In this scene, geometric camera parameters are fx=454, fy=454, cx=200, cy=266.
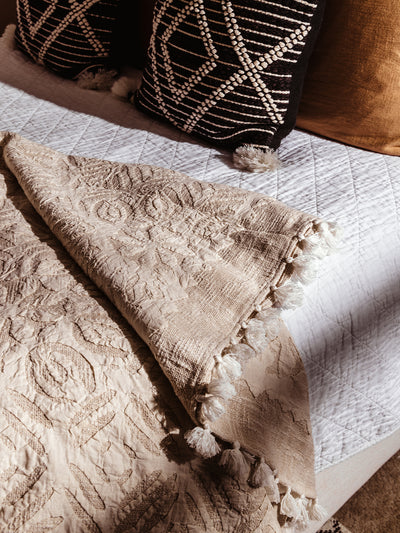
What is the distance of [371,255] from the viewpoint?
0.77 metres

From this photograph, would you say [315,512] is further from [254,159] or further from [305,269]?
[254,159]

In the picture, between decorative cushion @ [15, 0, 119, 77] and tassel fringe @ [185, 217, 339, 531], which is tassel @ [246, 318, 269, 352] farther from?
decorative cushion @ [15, 0, 119, 77]

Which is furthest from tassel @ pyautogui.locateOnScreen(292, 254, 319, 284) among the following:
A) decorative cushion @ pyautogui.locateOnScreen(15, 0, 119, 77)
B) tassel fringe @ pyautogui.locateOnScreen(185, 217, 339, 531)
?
decorative cushion @ pyautogui.locateOnScreen(15, 0, 119, 77)

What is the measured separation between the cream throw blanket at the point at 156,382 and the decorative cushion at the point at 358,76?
41 centimetres

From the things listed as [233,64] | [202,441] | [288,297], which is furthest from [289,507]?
[233,64]

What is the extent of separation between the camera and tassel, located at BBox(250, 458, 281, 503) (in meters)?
0.55

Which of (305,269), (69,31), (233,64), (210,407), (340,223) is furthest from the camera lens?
(69,31)

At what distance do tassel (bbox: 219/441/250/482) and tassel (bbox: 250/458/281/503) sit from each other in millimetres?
13

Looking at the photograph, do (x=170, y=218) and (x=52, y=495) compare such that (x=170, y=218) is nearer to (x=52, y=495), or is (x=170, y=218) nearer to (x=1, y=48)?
(x=52, y=495)

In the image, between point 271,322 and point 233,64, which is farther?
point 233,64

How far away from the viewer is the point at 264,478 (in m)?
0.56

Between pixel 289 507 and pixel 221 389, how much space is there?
0.19 metres

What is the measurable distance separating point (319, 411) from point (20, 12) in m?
1.39

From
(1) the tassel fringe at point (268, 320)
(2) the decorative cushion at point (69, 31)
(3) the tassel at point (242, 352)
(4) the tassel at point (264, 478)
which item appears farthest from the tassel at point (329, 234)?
(2) the decorative cushion at point (69, 31)
